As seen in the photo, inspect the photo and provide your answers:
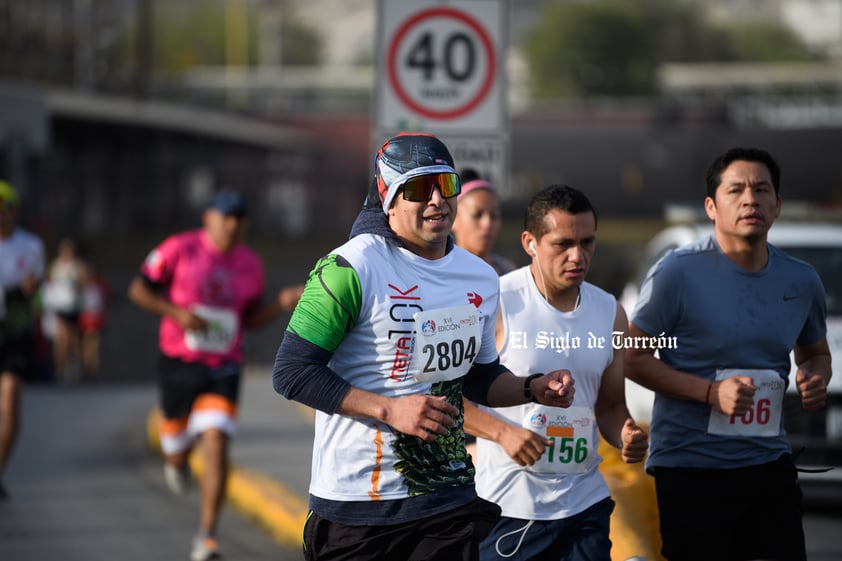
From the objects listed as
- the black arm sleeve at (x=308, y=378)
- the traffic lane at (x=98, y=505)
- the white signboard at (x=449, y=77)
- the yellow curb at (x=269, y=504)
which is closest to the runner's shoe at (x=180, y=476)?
the yellow curb at (x=269, y=504)

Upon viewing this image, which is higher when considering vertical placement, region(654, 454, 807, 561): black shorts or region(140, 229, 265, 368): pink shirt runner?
region(140, 229, 265, 368): pink shirt runner

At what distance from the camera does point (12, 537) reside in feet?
29.3

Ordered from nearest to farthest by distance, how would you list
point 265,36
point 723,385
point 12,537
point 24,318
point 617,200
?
point 723,385 → point 12,537 → point 24,318 → point 617,200 → point 265,36

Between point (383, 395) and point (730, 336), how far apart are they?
143cm

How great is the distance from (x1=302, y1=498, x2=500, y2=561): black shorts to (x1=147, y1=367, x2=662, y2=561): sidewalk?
3.76ft

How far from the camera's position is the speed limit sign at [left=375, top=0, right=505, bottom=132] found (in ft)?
26.7

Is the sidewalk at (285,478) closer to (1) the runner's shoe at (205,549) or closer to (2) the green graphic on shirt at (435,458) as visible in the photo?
(1) the runner's shoe at (205,549)

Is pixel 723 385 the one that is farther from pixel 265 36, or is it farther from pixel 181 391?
pixel 265 36

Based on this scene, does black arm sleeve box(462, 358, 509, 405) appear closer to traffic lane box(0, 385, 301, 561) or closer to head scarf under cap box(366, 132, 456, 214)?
head scarf under cap box(366, 132, 456, 214)

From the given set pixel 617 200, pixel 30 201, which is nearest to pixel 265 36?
pixel 617 200

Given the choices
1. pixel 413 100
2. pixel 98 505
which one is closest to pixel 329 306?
pixel 413 100

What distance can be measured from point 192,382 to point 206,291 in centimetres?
57

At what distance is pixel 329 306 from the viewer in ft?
13.8

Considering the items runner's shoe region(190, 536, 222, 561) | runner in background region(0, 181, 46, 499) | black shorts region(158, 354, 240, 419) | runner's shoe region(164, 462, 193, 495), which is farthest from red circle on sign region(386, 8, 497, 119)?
runner in background region(0, 181, 46, 499)
